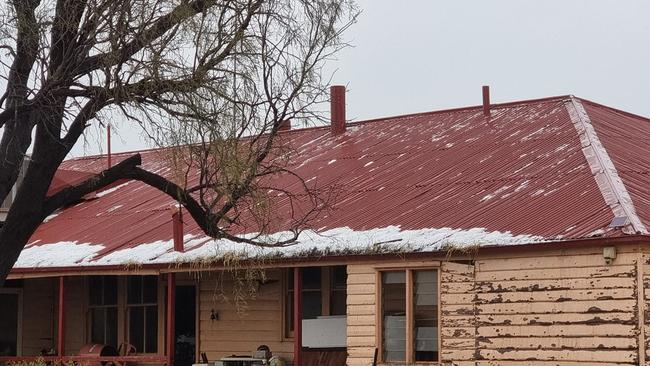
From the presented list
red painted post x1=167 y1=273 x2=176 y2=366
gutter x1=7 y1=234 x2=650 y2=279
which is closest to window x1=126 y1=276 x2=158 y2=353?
gutter x1=7 y1=234 x2=650 y2=279

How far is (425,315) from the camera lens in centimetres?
1677

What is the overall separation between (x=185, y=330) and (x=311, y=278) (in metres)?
4.22

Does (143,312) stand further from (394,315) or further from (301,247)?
(394,315)

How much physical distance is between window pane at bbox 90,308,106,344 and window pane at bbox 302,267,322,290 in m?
5.13

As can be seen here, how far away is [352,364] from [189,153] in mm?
4655

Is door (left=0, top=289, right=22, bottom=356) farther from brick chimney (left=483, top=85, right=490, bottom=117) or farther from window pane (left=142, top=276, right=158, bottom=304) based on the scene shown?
brick chimney (left=483, top=85, right=490, bottom=117)

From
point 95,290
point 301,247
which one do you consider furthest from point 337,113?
point 301,247

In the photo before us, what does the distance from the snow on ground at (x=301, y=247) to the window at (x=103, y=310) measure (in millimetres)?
2079

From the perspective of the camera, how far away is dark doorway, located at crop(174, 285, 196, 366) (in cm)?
2331

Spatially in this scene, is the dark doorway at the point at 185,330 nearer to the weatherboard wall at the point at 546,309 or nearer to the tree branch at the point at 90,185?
the weatherboard wall at the point at 546,309

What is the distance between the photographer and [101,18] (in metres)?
13.4

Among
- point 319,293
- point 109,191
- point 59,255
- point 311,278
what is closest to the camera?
point 319,293

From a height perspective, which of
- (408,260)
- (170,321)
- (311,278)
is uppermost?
(408,260)

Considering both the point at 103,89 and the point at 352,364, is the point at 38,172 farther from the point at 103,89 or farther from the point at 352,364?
the point at 352,364
